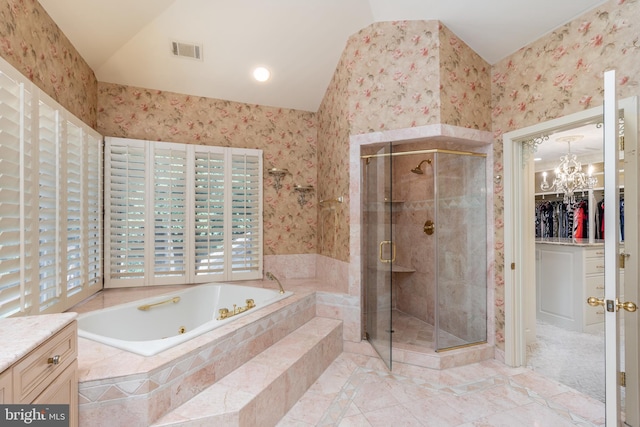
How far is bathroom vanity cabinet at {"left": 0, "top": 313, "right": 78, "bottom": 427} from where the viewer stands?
0.91m

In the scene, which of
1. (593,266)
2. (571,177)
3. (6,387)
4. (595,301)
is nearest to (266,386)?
(6,387)

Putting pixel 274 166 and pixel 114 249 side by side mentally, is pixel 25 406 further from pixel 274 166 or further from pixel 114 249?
pixel 274 166

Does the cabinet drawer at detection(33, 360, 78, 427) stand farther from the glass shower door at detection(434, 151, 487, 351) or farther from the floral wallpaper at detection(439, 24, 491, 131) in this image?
the floral wallpaper at detection(439, 24, 491, 131)

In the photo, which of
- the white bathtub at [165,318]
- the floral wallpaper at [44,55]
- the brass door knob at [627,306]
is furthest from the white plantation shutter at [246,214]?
the brass door knob at [627,306]

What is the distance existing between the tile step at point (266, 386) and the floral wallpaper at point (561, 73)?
1664mm

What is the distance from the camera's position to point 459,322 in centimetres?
282

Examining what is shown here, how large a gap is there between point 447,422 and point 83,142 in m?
3.36

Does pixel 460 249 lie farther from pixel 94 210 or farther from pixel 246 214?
pixel 94 210

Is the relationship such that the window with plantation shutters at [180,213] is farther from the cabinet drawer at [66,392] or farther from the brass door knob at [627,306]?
the brass door knob at [627,306]

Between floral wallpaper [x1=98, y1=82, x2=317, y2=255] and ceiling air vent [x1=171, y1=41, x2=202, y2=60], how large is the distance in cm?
54

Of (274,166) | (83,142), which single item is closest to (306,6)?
(274,166)

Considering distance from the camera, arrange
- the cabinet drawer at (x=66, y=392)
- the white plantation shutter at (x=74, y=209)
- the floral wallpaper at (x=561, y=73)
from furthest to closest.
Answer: the white plantation shutter at (x=74, y=209)
the floral wallpaper at (x=561, y=73)
the cabinet drawer at (x=66, y=392)

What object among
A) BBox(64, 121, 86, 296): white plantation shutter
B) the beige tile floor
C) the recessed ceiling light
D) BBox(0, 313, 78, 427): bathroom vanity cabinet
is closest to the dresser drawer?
BBox(0, 313, 78, 427): bathroom vanity cabinet

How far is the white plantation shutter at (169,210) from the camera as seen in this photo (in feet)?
10.1
